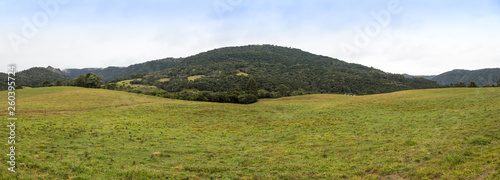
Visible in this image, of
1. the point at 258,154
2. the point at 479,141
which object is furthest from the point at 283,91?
the point at 479,141

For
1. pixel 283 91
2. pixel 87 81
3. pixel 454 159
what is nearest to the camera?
pixel 454 159

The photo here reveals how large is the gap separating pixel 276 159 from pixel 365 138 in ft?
32.5

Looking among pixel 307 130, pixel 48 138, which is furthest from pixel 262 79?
pixel 48 138

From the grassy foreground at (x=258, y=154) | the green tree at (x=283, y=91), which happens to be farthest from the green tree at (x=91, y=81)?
the green tree at (x=283, y=91)

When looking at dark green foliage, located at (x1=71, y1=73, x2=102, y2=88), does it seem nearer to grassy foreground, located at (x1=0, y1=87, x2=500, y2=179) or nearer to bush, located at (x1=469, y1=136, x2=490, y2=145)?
grassy foreground, located at (x1=0, y1=87, x2=500, y2=179)

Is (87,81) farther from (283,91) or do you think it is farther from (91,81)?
(283,91)

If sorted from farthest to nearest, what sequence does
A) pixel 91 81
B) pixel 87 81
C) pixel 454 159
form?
pixel 87 81
pixel 91 81
pixel 454 159

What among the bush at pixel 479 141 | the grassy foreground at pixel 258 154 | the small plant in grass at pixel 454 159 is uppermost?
the bush at pixel 479 141

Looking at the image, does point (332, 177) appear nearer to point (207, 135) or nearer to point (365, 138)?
point (365, 138)

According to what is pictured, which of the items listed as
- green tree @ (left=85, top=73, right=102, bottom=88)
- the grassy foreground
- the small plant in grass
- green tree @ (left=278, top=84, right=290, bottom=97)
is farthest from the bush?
green tree @ (left=85, top=73, right=102, bottom=88)

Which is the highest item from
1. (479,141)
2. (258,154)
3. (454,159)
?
(479,141)

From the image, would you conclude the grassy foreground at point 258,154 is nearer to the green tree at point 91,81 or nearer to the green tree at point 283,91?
the green tree at point 283,91

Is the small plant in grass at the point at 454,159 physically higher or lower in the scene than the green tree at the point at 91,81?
lower

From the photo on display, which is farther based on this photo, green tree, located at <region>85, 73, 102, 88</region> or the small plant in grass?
green tree, located at <region>85, 73, 102, 88</region>
